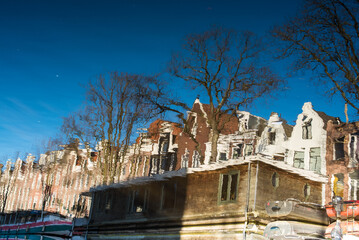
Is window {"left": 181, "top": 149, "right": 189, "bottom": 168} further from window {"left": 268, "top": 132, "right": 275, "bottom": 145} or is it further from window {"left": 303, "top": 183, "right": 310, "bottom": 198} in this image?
window {"left": 303, "top": 183, "right": 310, "bottom": 198}

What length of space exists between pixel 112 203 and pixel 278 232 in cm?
1662

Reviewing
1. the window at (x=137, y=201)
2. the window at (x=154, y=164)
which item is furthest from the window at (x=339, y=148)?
the window at (x=154, y=164)

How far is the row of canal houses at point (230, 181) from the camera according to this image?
2367cm

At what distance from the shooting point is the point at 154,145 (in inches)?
1971

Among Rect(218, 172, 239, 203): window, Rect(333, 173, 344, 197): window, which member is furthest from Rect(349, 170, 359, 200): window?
Rect(218, 172, 239, 203): window

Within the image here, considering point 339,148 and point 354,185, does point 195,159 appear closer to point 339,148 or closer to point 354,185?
point 339,148

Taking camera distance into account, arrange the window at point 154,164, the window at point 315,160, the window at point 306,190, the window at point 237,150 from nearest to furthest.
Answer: the window at point 306,190, the window at point 315,160, the window at point 237,150, the window at point 154,164

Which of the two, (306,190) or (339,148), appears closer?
(306,190)

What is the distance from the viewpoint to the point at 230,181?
24.7 m

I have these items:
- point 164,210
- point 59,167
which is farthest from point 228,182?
point 59,167

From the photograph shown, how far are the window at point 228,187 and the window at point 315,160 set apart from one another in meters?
10.5

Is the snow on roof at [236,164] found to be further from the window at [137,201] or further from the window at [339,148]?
the window at [339,148]

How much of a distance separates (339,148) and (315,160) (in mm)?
2165

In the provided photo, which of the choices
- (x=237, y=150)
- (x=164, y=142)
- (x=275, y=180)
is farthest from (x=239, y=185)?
(x=164, y=142)
